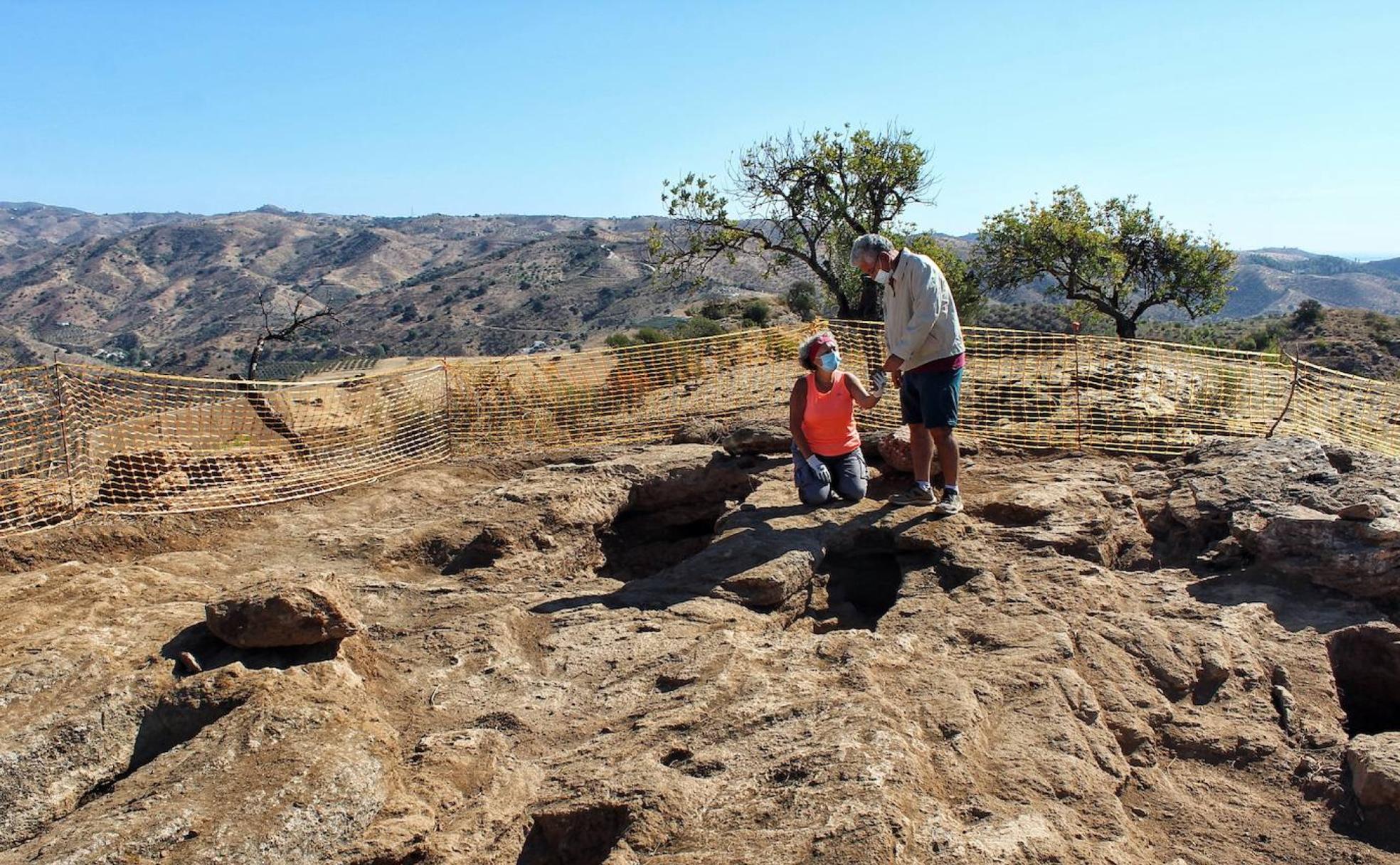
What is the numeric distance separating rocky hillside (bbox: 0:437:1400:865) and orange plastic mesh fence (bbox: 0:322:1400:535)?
800 millimetres

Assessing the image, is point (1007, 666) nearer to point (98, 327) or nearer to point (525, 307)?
point (525, 307)

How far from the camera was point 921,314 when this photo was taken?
19.6ft

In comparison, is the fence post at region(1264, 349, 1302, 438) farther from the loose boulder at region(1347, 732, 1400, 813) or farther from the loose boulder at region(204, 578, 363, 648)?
the loose boulder at region(204, 578, 363, 648)

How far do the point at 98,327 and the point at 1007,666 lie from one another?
108 metres

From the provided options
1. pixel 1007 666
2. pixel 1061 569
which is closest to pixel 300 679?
pixel 1007 666

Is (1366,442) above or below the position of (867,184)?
below

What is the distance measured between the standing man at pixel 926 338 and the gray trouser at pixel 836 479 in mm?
562

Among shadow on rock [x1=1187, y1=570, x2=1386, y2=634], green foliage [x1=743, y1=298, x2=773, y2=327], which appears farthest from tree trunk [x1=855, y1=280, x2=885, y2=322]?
shadow on rock [x1=1187, y1=570, x2=1386, y2=634]

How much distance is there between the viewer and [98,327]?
94000 millimetres

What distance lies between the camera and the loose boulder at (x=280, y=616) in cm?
439

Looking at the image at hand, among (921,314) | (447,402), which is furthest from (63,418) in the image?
(921,314)

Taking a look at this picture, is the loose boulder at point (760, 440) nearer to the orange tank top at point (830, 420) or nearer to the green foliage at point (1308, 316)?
the orange tank top at point (830, 420)

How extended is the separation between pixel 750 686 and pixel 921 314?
108 inches

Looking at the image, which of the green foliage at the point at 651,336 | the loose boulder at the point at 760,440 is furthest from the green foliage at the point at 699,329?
the loose boulder at the point at 760,440
